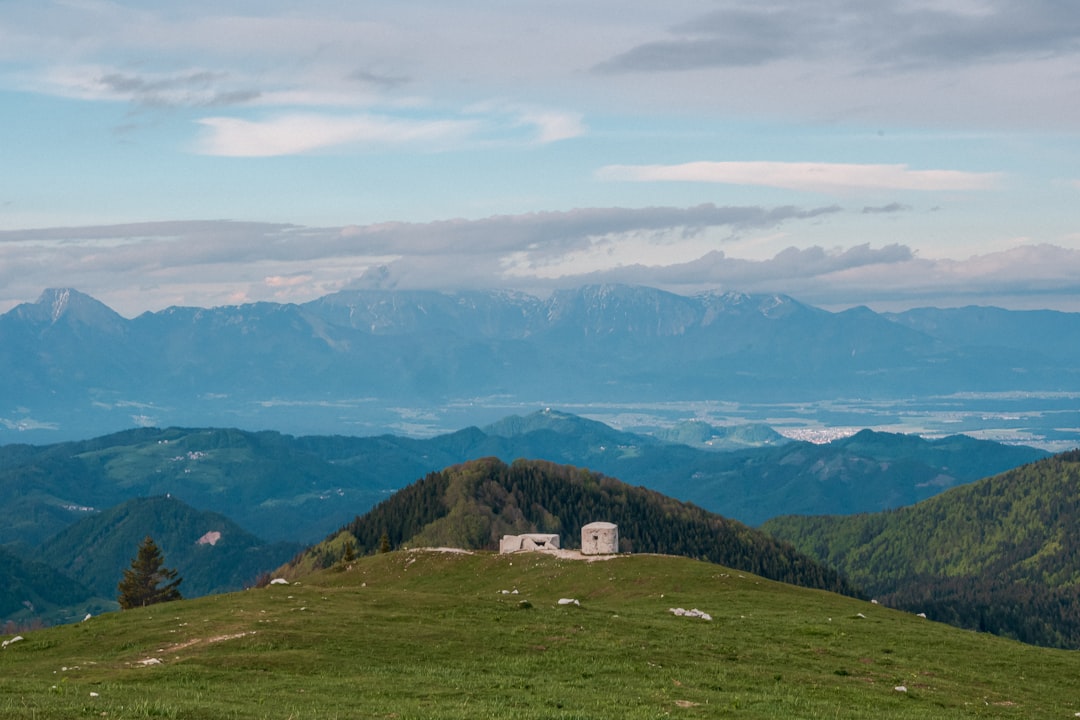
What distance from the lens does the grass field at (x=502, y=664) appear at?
4306cm

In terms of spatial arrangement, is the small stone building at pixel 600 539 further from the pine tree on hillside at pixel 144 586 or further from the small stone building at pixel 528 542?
the pine tree on hillside at pixel 144 586

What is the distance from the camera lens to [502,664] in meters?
53.4

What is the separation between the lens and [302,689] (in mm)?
46188

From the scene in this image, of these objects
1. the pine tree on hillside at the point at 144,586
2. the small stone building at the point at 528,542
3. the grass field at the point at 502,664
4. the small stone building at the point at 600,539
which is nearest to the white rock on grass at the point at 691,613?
the grass field at the point at 502,664

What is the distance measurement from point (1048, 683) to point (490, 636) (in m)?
28.2

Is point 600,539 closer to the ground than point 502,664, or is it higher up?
closer to the ground

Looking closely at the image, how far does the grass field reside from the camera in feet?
141

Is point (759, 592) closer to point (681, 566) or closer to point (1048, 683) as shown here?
point (681, 566)

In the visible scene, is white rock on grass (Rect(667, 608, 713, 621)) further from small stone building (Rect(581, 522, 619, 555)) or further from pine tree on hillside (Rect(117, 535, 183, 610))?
pine tree on hillside (Rect(117, 535, 183, 610))

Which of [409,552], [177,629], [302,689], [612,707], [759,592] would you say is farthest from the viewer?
[409,552]

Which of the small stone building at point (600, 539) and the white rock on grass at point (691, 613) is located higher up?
the white rock on grass at point (691, 613)

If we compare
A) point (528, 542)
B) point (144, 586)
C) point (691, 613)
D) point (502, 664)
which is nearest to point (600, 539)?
point (528, 542)

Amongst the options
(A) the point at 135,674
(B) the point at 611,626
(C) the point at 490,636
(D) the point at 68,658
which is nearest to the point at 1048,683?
(B) the point at 611,626

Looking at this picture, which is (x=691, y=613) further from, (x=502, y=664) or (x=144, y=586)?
(x=144, y=586)
